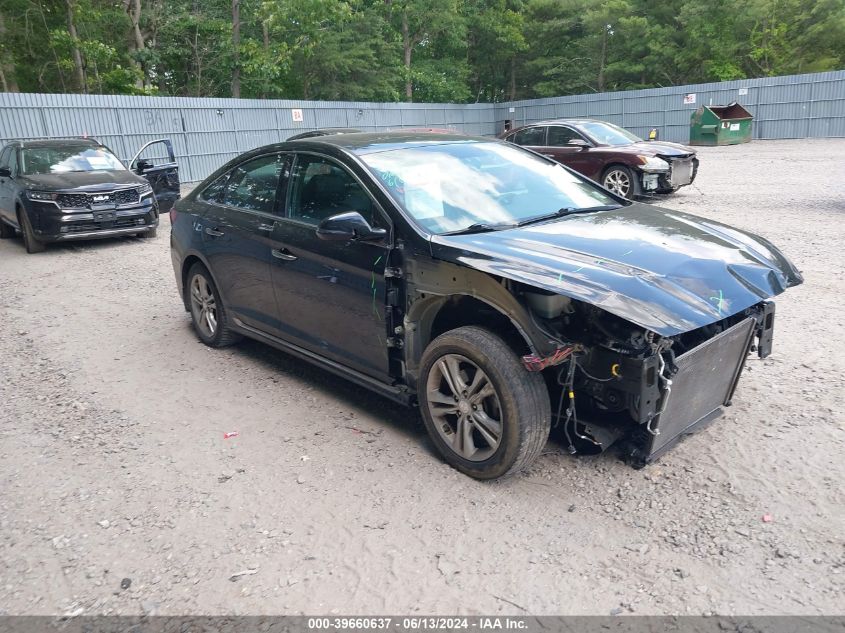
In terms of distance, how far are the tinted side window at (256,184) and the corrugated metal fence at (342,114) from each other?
14094mm

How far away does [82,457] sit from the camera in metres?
4.03

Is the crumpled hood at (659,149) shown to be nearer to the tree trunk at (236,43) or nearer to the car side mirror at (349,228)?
the car side mirror at (349,228)

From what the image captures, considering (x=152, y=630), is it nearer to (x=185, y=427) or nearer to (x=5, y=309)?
(x=185, y=427)

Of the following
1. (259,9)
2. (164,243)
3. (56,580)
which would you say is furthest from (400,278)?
(259,9)

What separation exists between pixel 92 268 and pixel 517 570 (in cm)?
854

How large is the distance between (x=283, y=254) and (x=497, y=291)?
1802 mm

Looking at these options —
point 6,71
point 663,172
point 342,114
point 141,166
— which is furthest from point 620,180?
point 6,71

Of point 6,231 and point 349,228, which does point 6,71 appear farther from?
point 349,228

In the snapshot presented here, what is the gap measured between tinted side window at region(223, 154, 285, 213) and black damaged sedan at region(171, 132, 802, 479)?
2 centimetres

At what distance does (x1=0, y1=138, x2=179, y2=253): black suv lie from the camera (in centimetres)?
1030

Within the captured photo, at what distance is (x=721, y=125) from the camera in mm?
25656

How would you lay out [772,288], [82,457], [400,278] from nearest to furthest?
[772,288], [400,278], [82,457]

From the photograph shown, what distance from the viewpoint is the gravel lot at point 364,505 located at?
9.09ft

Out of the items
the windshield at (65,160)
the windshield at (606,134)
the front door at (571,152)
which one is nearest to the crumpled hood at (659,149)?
the windshield at (606,134)
